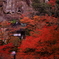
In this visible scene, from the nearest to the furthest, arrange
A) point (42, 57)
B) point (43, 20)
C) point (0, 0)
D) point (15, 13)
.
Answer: point (42, 57)
point (43, 20)
point (15, 13)
point (0, 0)

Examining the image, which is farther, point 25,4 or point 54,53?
point 25,4

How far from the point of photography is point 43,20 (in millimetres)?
17281

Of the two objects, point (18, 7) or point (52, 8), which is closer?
point (52, 8)

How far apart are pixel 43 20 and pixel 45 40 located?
350 inches

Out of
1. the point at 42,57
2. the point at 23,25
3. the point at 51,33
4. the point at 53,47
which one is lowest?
the point at 23,25

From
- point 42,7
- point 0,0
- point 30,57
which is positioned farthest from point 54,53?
point 0,0

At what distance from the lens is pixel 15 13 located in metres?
23.3

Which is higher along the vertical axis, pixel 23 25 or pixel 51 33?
pixel 51 33

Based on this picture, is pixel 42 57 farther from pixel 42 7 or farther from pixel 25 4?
pixel 25 4

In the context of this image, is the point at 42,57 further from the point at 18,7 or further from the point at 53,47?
the point at 18,7

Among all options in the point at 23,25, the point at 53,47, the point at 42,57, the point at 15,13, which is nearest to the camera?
the point at 53,47

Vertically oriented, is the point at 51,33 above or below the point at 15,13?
above

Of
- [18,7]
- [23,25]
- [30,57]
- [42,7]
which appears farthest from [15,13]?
[30,57]

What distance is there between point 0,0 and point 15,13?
5.26 m
